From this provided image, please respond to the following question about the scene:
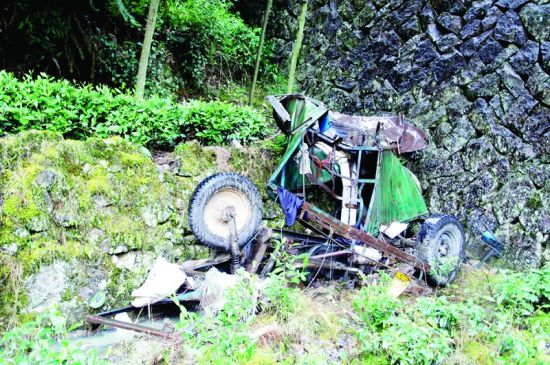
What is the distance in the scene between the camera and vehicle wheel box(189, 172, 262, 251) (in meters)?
4.71

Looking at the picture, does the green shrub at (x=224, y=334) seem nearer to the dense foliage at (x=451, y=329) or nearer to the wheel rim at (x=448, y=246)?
the dense foliage at (x=451, y=329)

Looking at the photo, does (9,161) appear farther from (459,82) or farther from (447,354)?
(459,82)

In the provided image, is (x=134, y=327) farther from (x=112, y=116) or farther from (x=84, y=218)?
(x=112, y=116)

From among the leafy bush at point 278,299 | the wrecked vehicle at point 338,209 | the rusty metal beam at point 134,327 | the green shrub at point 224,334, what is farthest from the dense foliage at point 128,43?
the green shrub at point 224,334

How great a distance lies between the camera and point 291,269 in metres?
4.08

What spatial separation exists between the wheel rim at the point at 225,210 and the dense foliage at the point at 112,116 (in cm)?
136

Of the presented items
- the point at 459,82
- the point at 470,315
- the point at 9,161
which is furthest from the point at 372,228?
the point at 9,161

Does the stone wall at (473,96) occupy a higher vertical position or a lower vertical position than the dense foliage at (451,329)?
higher

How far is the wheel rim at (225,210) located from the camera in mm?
4875

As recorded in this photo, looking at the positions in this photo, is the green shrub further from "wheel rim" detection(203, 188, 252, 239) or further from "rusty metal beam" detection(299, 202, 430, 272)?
"rusty metal beam" detection(299, 202, 430, 272)

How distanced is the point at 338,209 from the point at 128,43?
491cm

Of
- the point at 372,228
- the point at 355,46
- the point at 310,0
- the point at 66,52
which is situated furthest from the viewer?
the point at 310,0

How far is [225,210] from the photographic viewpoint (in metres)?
4.95

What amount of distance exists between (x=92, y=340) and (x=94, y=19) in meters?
5.83
